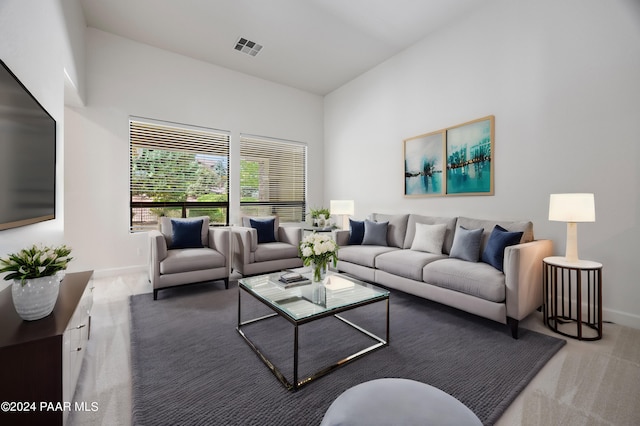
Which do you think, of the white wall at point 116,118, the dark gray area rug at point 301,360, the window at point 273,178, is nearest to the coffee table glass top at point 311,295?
the dark gray area rug at point 301,360

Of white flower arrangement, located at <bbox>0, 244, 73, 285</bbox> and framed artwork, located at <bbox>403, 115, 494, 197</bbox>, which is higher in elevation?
framed artwork, located at <bbox>403, 115, 494, 197</bbox>

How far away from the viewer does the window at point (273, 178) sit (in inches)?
207

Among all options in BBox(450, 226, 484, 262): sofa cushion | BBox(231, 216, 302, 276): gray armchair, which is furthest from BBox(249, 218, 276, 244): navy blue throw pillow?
BBox(450, 226, 484, 262): sofa cushion

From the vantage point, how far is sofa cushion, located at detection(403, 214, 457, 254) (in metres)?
3.43

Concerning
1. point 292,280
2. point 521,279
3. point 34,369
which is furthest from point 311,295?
point 521,279

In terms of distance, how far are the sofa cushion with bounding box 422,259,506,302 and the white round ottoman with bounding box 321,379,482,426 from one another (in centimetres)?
162

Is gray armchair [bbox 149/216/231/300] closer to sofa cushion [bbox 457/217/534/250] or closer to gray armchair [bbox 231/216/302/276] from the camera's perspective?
gray armchair [bbox 231/216/302/276]

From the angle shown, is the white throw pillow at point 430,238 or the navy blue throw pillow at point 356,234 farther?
the navy blue throw pillow at point 356,234

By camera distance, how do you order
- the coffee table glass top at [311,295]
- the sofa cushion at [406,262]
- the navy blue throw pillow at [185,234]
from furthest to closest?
the navy blue throw pillow at [185,234], the sofa cushion at [406,262], the coffee table glass top at [311,295]

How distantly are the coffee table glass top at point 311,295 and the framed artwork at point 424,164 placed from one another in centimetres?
221

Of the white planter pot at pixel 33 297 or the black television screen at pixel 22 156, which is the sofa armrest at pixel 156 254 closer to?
the black television screen at pixel 22 156

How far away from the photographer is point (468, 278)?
8.29 feet

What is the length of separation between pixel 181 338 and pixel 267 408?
110 cm

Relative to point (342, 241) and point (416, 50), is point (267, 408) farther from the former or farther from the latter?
point (416, 50)
